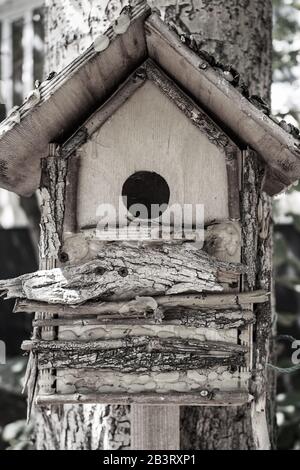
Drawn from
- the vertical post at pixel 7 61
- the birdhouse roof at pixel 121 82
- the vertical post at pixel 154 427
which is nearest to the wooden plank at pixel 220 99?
the birdhouse roof at pixel 121 82

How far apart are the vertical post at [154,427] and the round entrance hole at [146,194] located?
56 centimetres

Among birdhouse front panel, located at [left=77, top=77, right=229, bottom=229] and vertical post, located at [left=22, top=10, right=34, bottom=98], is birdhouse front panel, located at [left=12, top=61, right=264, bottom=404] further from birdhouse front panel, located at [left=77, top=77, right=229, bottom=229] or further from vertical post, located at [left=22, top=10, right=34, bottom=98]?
vertical post, located at [left=22, top=10, right=34, bottom=98]

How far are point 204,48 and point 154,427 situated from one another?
1.25 metres

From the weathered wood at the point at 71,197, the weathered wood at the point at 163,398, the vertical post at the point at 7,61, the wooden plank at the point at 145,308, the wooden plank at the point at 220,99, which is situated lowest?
the weathered wood at the point at 163,398

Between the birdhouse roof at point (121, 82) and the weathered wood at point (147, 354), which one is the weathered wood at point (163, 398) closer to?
the weathered wood at point (147, 354)

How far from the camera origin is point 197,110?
76.7 inches

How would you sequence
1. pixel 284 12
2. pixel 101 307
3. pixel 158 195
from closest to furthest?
pixel 101 307, pixel 158 195, pixel 284 12

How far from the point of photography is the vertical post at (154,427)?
82.2 inches

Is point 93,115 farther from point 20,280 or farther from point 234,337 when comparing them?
point 234,337

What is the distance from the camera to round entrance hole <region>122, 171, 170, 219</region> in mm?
1950

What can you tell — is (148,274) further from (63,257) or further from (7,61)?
(7,61)

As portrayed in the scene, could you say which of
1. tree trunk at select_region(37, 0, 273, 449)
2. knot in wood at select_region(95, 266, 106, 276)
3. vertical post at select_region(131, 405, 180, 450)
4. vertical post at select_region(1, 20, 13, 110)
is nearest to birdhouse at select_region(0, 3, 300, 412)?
knot in wood at select_region(95, 266, 106, 276)
